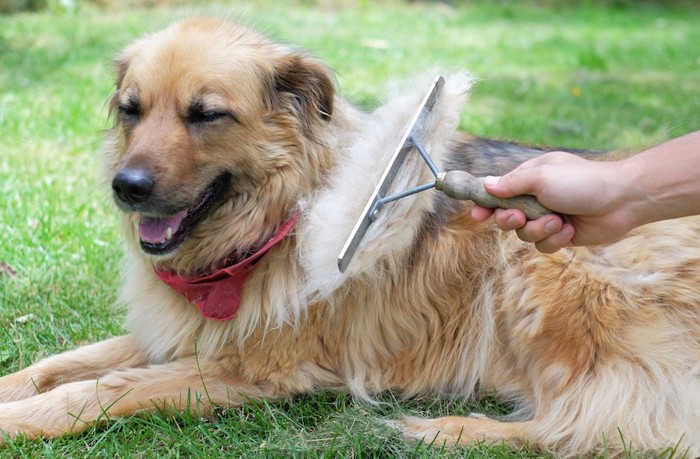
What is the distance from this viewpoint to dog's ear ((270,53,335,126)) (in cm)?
318

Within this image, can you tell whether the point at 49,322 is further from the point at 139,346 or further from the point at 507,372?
the point at 507,372

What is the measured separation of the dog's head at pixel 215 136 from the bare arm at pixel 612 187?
1090 millimetres

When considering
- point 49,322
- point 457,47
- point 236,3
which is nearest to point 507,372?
point 49,322

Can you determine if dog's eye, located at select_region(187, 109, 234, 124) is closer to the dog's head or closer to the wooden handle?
the dog's head

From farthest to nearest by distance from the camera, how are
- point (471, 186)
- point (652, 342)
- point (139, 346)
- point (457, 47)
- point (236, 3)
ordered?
point (236, 3) < point (457, 47) < point (139, 346) < point (652, 342) < point (471, 186)

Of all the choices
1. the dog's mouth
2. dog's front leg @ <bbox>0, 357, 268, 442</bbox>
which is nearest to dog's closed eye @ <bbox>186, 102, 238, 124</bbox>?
the dog's mouth

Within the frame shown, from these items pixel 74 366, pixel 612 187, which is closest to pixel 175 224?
pixel 74 366

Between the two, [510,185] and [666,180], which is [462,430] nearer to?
[510,185]

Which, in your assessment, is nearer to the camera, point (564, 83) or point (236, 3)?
point (564, 83)

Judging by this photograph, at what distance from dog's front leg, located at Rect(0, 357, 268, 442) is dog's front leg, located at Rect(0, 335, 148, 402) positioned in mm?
182

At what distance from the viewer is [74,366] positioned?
325 centimetres

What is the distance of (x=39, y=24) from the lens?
34.1 feet

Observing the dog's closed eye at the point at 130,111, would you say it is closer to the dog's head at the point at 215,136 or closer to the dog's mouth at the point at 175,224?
the dog's head at the point at 215,136

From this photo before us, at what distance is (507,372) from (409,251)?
66 cm
